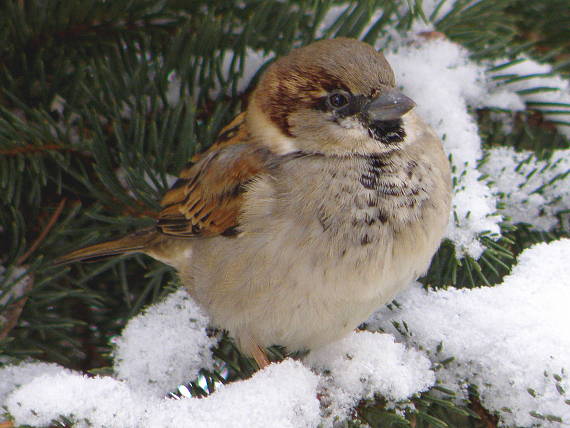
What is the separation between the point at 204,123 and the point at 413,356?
3.00 feet

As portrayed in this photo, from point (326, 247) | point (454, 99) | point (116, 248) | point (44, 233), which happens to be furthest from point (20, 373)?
point (454, 99)

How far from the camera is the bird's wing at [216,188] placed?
5.91 feet

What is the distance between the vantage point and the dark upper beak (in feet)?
5.47

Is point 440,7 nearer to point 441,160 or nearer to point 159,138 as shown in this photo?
point 441,160

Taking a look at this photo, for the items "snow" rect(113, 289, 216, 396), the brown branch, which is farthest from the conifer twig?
"snow" rect(113, 289, 216, 396)

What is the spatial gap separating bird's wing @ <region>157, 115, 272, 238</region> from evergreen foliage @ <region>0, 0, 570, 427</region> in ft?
0.16

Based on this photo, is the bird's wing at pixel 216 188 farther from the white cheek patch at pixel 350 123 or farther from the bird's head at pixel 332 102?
the white cheek patch at pixel 350 123

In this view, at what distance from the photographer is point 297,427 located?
1.34 m

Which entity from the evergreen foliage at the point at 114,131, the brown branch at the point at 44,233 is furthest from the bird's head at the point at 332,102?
the brown branch at the point at 44,233

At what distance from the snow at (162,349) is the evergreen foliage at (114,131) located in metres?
0.07

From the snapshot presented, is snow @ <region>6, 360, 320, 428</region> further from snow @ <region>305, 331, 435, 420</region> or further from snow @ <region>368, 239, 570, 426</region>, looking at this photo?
snow @ <region>368, 239, 570, 426</region>

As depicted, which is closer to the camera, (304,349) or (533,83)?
(304,349)

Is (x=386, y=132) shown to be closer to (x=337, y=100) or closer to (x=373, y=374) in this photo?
(x=337, y=100)

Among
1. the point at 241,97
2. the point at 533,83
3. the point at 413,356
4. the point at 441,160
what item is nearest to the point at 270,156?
the point at 241,97
